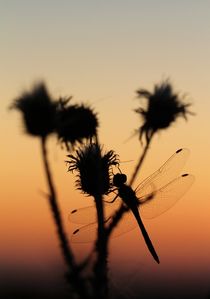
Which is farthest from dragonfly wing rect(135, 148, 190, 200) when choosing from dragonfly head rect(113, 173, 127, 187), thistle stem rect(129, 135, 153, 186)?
thistle stem rect(129, 135, 153, 186)

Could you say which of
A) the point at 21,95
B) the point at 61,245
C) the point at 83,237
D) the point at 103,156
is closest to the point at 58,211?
the point at 61,245

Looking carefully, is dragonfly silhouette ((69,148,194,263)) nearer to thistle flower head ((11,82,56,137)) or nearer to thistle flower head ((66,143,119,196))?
thistle flower head ((66,143,119,196))

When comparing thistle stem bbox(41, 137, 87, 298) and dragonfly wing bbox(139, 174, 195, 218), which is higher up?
dragonfly wing bbox(139, 174, 195, 218)

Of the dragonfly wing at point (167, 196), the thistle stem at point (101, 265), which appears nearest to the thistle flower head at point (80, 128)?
the thistle stem at point (101, 265)

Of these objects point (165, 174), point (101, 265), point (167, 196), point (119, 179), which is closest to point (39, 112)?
point (101, 265)

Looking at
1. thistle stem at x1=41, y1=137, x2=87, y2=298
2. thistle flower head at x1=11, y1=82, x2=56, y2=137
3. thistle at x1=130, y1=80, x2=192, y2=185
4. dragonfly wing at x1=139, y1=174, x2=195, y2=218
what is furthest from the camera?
dragonfly wing at x1=139, y1=174, x2=195, y2=218

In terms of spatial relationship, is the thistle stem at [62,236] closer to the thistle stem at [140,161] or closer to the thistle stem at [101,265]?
the thistle stem at [101,265]

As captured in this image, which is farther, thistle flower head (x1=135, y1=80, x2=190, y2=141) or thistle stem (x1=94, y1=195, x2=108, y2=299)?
thistle flower head (x1=135, y1=80, x2=190, y2=141)
